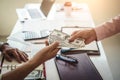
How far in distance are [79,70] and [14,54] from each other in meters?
0.37

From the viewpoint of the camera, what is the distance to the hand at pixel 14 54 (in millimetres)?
1103

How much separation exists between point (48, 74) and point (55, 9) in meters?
1.14

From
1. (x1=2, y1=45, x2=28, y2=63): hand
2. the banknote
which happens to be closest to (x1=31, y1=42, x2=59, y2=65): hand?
the banknote

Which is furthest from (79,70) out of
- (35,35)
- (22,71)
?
(35,35)

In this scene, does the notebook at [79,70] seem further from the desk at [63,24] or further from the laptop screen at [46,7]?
the laptop screen at [46,7]

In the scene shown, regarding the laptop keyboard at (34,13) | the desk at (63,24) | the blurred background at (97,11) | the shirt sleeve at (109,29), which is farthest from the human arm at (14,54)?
the blurred background at (97,11)

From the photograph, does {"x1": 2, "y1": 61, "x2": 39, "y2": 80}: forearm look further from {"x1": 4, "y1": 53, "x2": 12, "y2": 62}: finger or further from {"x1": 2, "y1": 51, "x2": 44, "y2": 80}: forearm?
{"x1": 4, "y1": 53, "x2": 12, "y2": 62}: finger

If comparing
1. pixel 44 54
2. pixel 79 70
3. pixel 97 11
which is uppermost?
pixel 97 11

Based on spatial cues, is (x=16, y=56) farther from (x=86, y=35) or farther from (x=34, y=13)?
(x=34, y=13)

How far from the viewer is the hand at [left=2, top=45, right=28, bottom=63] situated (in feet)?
3.62

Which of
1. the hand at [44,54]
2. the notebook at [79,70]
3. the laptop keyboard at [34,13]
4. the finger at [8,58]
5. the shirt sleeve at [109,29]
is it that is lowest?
the notebook at [79,70]

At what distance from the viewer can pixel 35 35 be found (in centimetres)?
144

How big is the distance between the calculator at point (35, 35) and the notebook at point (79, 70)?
34 cm

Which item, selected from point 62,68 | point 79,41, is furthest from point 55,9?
point 62,68
